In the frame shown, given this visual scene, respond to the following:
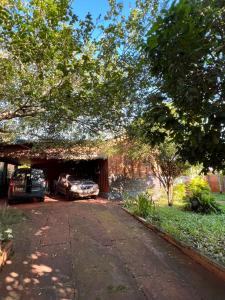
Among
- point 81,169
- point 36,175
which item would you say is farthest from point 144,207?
point 81,169

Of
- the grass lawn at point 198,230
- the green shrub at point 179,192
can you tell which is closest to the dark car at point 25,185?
the grass lawn at point 198,230

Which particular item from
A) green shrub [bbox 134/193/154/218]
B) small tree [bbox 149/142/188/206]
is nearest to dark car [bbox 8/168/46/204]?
small tree [bbox 149/142/188/206]

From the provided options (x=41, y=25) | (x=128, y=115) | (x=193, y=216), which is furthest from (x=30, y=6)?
(x=193, y=216)

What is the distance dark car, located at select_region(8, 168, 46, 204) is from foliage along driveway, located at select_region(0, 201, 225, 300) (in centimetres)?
621

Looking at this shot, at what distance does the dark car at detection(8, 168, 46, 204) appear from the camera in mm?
15211

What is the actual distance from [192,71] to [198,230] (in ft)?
20.5

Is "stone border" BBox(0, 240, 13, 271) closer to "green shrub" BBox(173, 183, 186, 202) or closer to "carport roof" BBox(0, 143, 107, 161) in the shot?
"carport roof" BBox(0, 143, 107, 161)

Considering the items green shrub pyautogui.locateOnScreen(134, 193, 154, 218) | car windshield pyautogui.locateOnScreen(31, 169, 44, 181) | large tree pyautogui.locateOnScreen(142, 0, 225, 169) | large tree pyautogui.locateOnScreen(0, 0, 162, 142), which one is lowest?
green shrub pyautogui.locateOnScreen(134, 193, 154, 218)

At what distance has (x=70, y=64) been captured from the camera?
723 centimetres

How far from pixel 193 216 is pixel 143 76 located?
21.7 feet

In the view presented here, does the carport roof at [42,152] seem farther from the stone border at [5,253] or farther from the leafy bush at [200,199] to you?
the stone border at [5,253]

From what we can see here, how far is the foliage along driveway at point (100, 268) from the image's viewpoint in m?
4.70

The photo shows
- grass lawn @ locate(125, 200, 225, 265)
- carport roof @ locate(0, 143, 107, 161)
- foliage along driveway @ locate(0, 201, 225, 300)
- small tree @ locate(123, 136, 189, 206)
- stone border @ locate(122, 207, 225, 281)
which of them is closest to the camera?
foliage along driveway @ locate(0, 201, 225, 300)

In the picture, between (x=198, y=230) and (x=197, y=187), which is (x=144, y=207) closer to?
(x=198, y=230)
